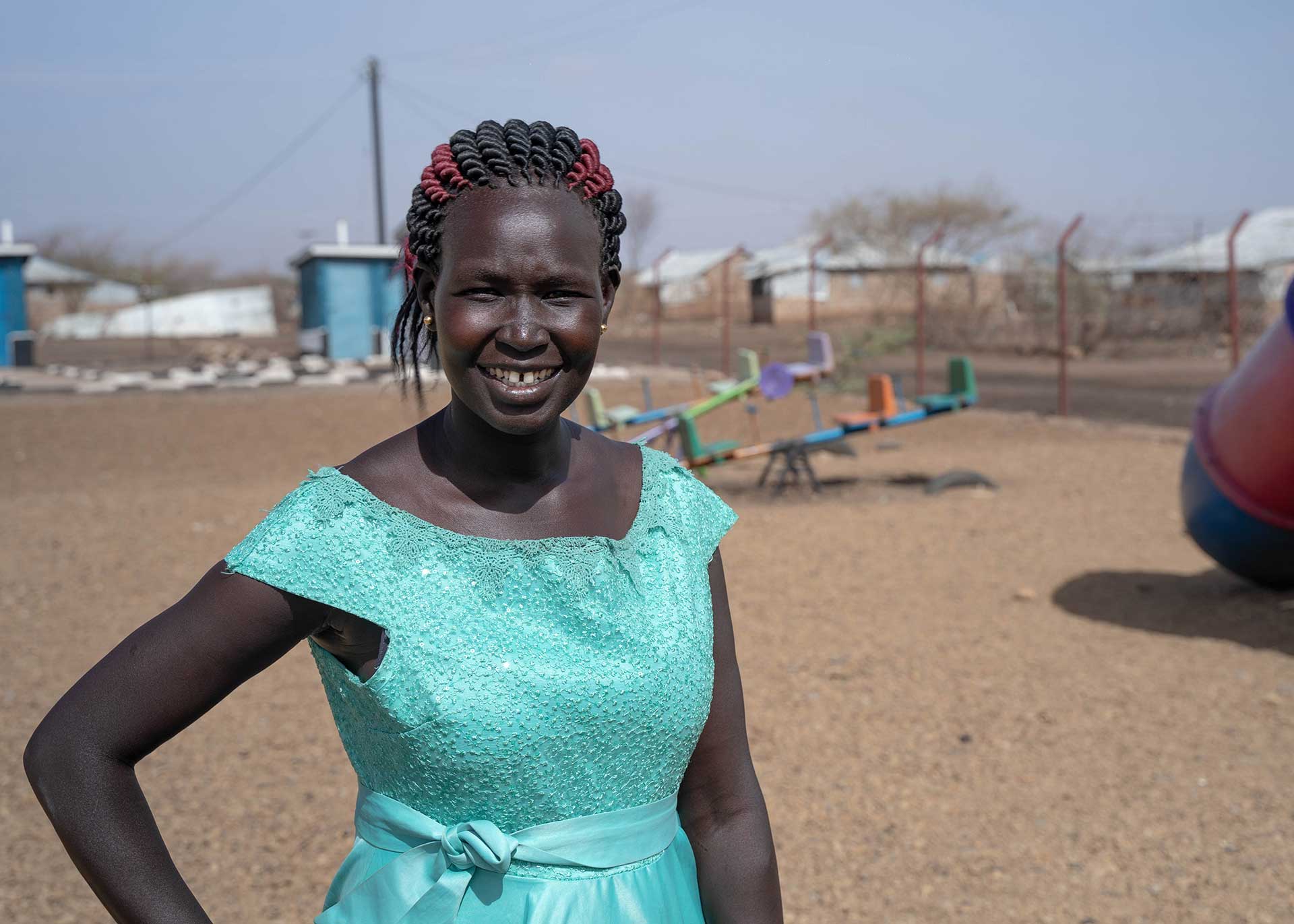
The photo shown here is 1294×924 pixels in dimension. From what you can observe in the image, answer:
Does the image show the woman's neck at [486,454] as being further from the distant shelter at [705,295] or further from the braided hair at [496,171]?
the distant shelter at [705,295]

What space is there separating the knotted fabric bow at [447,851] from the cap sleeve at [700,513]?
12.6 inches

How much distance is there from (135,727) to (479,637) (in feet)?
1.15

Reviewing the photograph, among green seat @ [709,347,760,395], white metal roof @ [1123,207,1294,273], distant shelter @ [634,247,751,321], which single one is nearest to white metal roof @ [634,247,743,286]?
distant shelter @ [634,247,751,321]

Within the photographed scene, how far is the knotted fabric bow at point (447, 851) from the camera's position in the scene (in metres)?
1.30

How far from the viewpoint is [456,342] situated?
130 centimetres

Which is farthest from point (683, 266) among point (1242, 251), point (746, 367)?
point (746, 367)

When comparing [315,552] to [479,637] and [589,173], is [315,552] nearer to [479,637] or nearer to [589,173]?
[479,637]

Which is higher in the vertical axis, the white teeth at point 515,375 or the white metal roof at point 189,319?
the white metal roof at point 189,319

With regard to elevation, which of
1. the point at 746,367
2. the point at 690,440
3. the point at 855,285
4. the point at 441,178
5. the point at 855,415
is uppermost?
the point at 855,285

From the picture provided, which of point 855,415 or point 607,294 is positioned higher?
point 607,294

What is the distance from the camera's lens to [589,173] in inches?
54.4

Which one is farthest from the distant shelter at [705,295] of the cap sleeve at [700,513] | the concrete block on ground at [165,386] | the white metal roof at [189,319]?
the cap sleeve at [700,513]

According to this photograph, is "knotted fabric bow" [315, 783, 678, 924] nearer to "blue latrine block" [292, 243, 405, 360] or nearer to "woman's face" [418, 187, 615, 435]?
"woman's face" [418, 187, 615, 435]

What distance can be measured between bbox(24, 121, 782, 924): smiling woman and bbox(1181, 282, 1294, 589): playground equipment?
16.1ft
